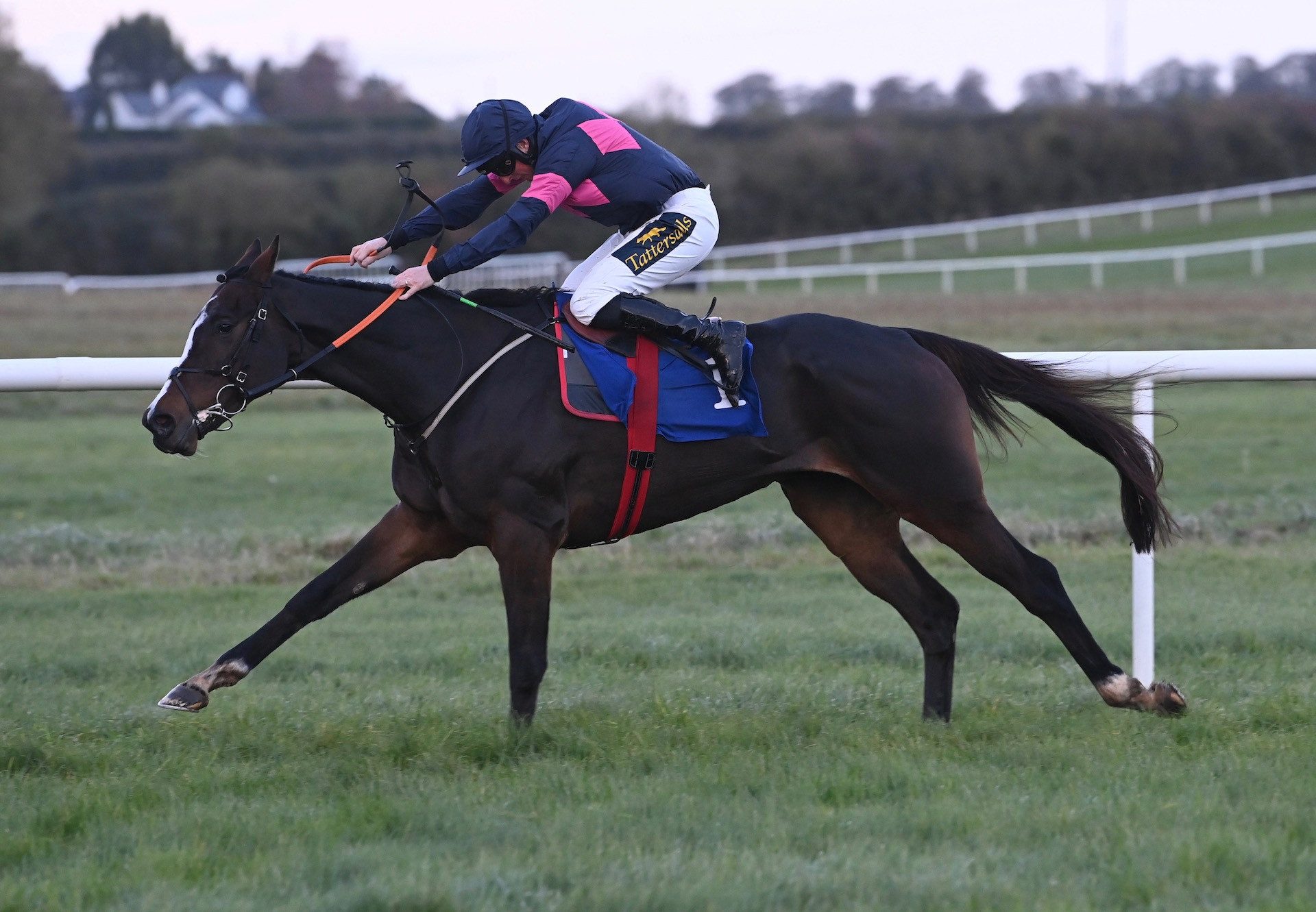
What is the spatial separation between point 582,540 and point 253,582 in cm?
393

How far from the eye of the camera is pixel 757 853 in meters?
3.47

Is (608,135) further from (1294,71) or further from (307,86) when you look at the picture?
(307,86)

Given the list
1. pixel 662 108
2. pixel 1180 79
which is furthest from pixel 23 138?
pixel 1180 79

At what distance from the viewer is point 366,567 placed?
4.86 metres

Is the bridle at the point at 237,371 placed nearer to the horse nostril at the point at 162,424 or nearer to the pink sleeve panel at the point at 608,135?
the horse nostril at the point at 162,424

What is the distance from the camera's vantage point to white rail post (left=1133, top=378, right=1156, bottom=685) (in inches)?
206

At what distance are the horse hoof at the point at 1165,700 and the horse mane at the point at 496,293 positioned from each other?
230cm

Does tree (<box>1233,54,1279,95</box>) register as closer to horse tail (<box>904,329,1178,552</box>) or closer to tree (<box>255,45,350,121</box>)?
tree (<box>255,45,350,121</box>)

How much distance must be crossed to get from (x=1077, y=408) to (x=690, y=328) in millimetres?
1434

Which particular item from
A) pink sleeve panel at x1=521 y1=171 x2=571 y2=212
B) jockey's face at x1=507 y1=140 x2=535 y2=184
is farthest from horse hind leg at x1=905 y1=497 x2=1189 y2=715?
jockey's face at x1=507 y1=140 x2=535 y2=184

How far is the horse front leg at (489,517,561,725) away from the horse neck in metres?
0.49

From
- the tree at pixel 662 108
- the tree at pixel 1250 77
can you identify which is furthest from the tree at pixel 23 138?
the tree at pixel 1250 77

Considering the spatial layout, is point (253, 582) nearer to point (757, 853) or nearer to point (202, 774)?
point (202, 774)

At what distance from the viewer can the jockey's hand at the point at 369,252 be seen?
4875 millimetres
